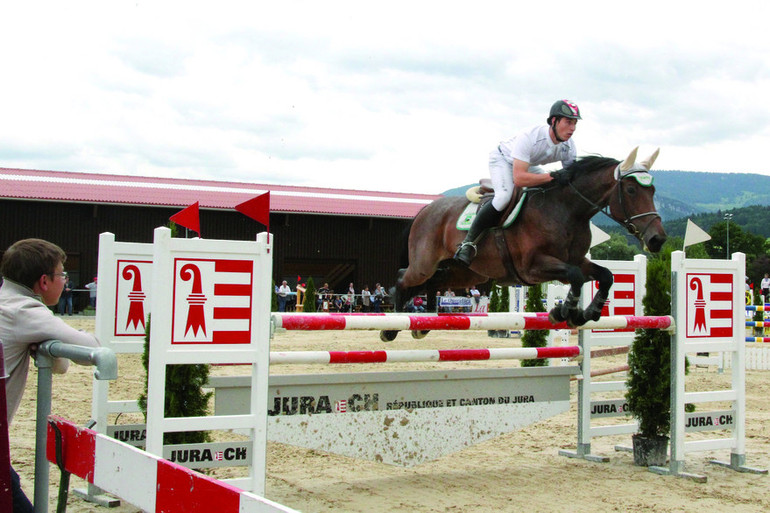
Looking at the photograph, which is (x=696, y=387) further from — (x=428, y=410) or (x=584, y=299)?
(x=428, y=410)

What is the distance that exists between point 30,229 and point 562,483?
19579 mm

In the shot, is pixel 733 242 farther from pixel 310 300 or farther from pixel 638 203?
pixel 638 203

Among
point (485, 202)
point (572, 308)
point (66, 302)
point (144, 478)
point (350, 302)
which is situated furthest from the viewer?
point (350, 302)

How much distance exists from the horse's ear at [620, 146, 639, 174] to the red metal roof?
1798cm

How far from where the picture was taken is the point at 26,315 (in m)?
1.70

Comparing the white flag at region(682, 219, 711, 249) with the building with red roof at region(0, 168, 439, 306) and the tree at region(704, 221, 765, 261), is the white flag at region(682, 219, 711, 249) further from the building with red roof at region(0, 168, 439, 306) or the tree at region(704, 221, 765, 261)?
the tree at region(704, 221, 765, 261)

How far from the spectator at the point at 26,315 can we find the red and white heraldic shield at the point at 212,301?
35.2 inches

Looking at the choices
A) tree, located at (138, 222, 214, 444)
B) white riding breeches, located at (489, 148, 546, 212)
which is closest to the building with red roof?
white riding breeches, located at (489, 148, 546, 212)

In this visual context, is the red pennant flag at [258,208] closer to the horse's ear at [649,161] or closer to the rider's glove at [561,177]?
the rider's glove at [561,177]

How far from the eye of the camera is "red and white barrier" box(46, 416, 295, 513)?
4.10 feet

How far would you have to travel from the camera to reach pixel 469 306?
755 inches

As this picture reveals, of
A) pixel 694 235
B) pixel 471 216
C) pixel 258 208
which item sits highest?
pixel 694 235

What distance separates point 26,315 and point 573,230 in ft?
10.7

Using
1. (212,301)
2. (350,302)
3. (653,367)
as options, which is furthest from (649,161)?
(350,302)
